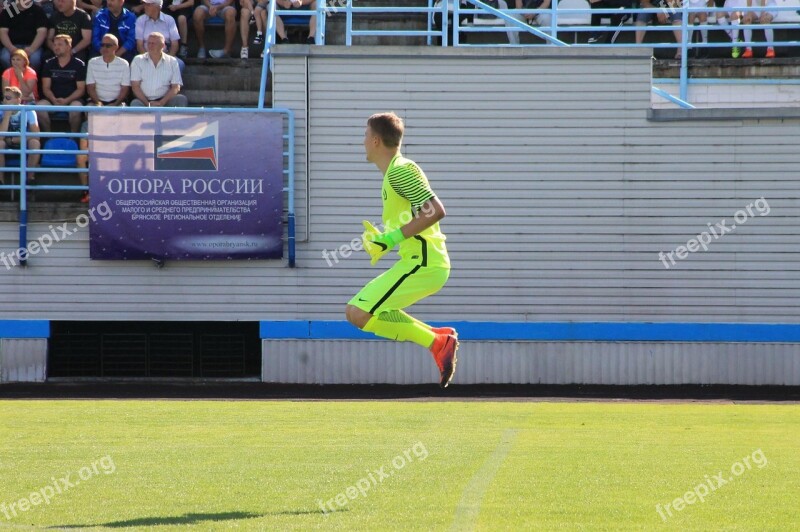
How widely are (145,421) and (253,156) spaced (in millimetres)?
7200

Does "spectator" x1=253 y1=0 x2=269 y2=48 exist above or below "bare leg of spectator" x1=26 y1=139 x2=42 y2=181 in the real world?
above

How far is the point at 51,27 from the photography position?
18.5m

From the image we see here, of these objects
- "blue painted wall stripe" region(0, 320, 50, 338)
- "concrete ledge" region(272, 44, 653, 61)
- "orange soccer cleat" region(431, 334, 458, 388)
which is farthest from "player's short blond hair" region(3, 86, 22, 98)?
"orange soccer cleat" region(431, 334, 458, 388)

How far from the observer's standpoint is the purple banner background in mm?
17375

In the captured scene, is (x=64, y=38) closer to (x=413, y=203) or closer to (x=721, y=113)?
(x=721, y=113)

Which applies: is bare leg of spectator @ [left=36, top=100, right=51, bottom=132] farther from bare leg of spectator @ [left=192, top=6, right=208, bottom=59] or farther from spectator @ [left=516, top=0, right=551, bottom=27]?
spectator @ [left=516, top=0, right=551, bottom=27]

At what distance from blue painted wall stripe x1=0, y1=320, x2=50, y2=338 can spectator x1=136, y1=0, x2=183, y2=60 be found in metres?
4.67

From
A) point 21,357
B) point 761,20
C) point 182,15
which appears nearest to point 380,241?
point 21,357

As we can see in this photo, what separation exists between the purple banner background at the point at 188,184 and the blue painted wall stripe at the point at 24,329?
1.35 metres

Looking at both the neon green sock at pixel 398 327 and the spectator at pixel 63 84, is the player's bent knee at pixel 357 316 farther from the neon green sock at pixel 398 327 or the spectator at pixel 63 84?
the spectator at pixel 63 84

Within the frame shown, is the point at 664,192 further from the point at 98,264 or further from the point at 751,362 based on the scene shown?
the point at 98,264

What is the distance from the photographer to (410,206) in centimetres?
810

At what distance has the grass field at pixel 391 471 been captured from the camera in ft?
20.4

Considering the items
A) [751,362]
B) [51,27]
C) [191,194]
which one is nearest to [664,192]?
[751,362]
